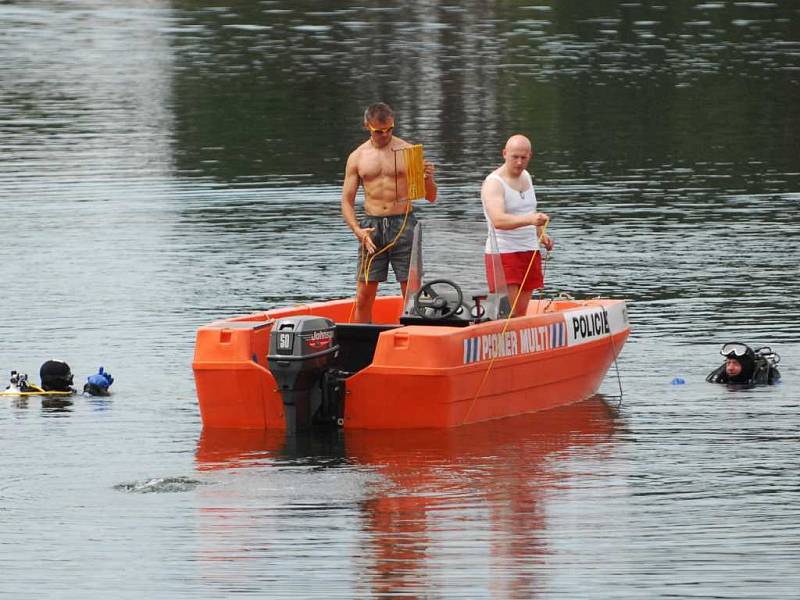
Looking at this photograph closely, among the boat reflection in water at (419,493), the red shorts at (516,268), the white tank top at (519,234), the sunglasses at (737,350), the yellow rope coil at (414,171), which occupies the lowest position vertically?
the boat reflection in water at (419,493)

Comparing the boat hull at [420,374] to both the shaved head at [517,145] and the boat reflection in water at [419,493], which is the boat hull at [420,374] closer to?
the boat reflection in water at [419,493]

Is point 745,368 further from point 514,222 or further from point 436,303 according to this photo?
point 436,303

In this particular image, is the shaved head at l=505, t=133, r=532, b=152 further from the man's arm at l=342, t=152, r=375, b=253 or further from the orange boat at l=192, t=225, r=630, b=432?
the man's arm at l=342, t=152, r=375, b=253

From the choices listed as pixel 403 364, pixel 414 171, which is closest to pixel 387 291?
pixel 414 171

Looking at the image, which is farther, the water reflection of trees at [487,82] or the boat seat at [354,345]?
the water reflection of trees at [487,82]

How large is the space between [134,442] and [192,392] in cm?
171

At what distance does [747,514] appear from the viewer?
10.7 m

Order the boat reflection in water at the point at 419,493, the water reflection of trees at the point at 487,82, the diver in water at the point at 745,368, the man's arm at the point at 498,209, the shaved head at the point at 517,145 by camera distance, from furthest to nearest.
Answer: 1. the water reflection of trees at the point at 487,82
2. the diver in water at the point at 745,368
3. the shaved head at the point at 517,145
4. the man's arm at the point at 498,209
5. the boat reflection in water at the point at 419,493

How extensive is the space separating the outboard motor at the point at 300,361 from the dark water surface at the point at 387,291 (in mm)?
277

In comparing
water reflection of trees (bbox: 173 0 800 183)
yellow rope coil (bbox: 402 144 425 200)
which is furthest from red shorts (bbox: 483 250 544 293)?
water reflection of trees (bbox: 173 0 800 183)

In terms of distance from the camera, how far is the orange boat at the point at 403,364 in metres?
12.5

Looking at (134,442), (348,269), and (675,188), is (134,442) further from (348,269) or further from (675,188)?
(675,188)

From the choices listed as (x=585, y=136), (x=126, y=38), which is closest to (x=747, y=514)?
(x=585, y=136)

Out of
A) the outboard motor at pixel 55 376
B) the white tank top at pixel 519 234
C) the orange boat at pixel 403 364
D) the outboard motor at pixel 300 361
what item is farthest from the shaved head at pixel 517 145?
the outboard motor at pixel 55 376
